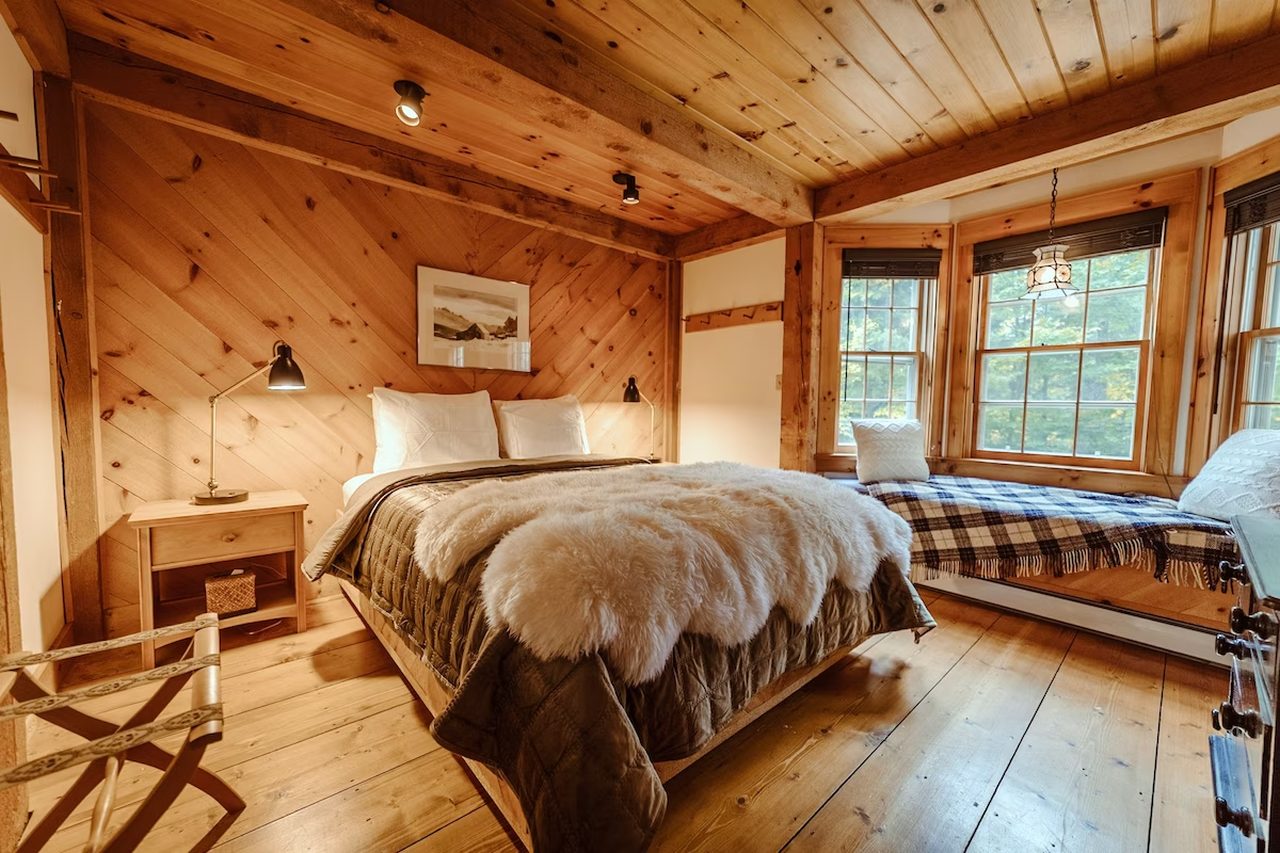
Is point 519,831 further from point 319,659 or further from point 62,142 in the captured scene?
point 62,142

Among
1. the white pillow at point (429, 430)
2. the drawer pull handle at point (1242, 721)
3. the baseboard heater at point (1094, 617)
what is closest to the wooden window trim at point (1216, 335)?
the baseboard heater at point (1094, 617)

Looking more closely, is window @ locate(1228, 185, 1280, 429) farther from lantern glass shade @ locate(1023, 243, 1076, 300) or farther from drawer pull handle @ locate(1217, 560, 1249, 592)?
drawer pull handle @ locate(1217, 560, 1249, 592)

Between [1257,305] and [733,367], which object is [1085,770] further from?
[733,367]

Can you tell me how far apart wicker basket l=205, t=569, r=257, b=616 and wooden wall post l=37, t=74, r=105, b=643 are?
426 millimetres

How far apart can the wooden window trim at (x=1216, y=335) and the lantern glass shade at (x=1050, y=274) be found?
0.54m

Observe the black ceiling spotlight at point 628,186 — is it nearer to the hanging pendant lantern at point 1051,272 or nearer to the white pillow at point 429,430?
the white pillow at point 429,430

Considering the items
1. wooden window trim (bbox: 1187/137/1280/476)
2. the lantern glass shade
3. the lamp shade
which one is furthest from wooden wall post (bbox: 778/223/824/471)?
the lamp shade

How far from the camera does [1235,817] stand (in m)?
0.92

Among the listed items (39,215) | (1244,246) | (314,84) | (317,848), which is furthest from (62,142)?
(1244,246)

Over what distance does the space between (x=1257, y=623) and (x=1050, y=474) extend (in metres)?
2.51

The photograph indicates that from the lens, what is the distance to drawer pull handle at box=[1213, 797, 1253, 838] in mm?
870

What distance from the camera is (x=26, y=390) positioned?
160cm

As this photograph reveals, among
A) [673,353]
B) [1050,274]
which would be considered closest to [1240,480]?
[1050,274]

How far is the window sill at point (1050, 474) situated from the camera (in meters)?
2.65
